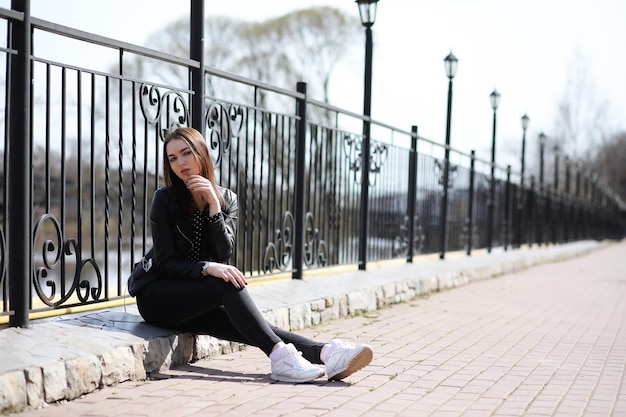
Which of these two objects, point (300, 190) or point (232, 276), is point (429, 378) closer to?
point (232, 276)

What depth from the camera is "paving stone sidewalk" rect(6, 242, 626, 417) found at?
3.87 m

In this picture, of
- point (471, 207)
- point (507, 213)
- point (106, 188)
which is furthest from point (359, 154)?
point (507, 213)

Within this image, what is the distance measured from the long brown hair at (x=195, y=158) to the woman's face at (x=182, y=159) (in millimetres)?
21

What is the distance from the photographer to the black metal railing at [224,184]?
14.2 feet

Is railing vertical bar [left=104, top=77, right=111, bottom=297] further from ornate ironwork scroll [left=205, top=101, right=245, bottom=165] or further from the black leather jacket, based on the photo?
ornate ironwork scroll [left=205, top=101, right=245, bottom=165]

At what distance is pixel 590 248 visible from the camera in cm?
3111

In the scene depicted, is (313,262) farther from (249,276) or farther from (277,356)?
(277,356)

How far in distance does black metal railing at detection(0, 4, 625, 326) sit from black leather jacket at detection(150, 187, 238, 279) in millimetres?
461

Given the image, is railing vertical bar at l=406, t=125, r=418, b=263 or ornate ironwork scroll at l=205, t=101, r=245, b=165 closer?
ornate ironwork scroll at l=205, t=101, r=245, b=165

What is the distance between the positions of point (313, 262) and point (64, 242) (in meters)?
3.93

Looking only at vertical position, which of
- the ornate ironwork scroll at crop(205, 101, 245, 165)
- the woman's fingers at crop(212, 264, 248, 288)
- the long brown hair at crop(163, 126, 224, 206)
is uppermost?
the ornate ironwork scroll at crop(205, 101, 245, 165)

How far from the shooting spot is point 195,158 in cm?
471

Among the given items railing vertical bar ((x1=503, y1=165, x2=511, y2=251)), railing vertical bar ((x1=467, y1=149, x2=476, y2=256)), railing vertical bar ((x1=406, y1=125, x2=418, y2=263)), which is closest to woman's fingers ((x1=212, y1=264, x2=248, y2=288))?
railing vertical bar ((x1=406, y1=125, x2=418, y2=263))

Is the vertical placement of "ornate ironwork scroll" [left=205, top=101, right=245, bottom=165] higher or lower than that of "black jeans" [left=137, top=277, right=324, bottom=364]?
higher
